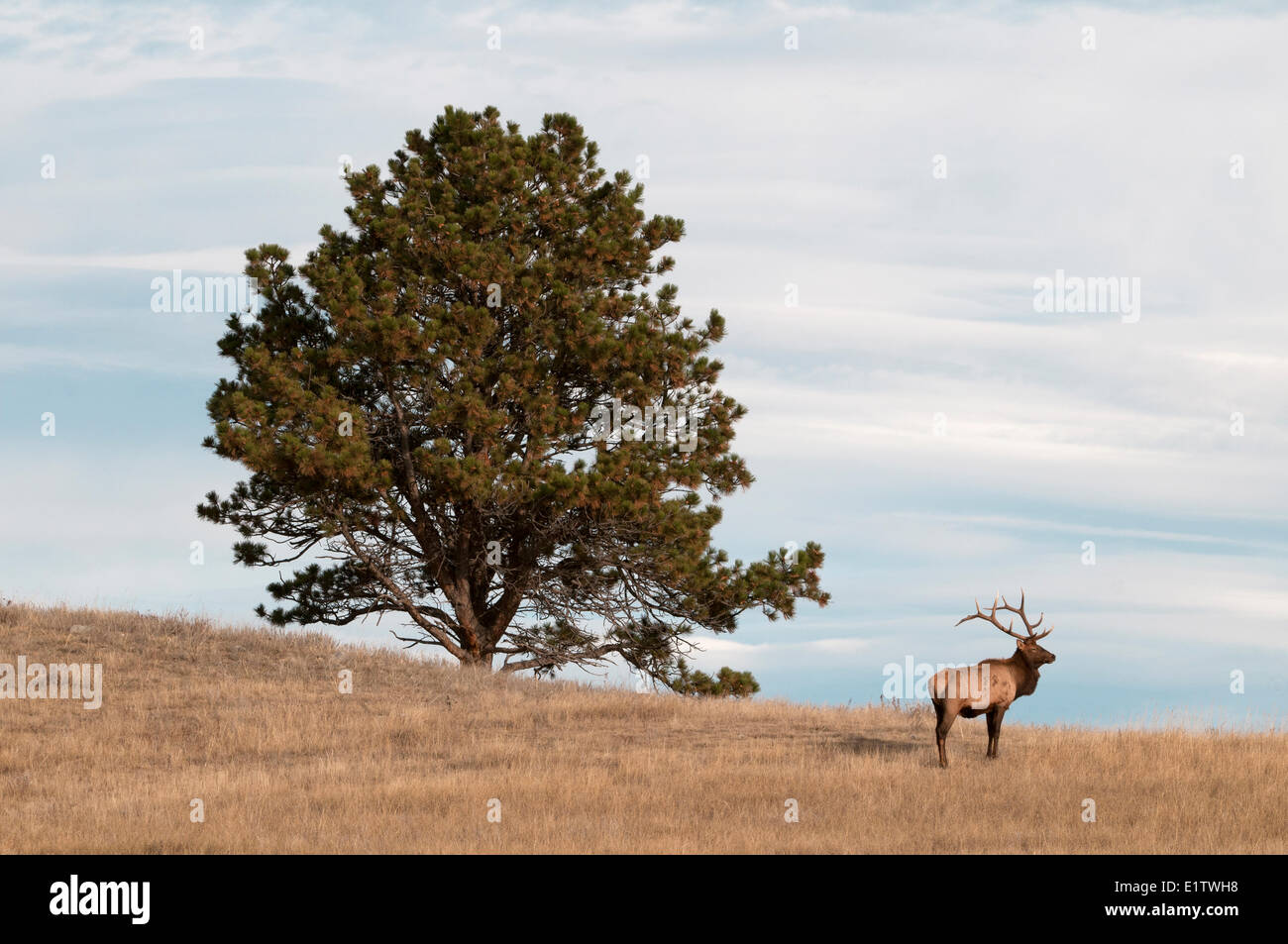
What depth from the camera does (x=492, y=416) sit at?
23359 millimetres

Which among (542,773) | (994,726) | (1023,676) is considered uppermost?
(1023,676)

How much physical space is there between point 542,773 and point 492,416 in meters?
9.16

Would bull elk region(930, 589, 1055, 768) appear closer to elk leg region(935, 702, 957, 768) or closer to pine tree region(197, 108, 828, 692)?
elk leg region(935, 702, 957, 768)

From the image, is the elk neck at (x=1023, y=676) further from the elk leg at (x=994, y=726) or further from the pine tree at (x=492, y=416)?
the pine tree at (x=492, y=416)

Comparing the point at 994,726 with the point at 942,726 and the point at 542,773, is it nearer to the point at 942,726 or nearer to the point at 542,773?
the point at 942,726

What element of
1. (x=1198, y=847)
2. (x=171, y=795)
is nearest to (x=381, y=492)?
(x=171, y=795)

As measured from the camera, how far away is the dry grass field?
1270 centimetres

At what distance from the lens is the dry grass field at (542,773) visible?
12.7 metres

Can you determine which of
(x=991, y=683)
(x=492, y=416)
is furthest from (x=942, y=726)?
(x=492, y=416)

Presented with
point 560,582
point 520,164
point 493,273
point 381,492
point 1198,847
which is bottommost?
point 1198,847

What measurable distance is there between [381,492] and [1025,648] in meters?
12.7

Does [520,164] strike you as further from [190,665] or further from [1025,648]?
[1025,648]

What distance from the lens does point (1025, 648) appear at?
16.0 metres

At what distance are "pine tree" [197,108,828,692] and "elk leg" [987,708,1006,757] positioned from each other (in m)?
8.67
